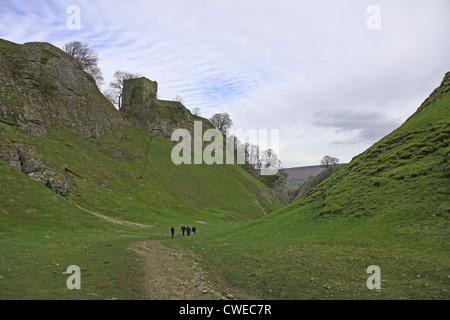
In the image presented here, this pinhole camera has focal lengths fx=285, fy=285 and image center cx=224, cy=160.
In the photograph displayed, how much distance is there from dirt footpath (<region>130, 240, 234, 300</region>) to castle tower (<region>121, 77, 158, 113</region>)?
105 meters

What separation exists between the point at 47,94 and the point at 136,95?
43.6 m

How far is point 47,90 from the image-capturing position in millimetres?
90000

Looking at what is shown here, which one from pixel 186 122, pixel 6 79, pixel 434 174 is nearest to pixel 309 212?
pixel 434 174

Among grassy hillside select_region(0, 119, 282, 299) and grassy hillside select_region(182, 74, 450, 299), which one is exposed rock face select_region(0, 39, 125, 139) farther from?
grassy hillside select_region(182, 74, 450, 299)

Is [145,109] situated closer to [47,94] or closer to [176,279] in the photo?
[47,94]

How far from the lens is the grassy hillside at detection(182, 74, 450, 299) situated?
58.4 feet

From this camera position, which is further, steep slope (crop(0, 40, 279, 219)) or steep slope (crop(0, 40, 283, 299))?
steep slope (crop(0, 40, 279, 219))

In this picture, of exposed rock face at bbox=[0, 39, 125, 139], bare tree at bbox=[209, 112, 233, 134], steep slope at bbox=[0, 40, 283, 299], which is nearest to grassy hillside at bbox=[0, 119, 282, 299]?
steep slope at bbox=[0, 40, 283, 299]

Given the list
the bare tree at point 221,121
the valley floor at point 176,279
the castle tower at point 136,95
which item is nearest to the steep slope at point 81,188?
the valley floor at point 176,279

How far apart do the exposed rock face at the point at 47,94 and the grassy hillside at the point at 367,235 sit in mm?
66456

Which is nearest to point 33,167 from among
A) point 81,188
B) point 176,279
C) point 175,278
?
point 81,188

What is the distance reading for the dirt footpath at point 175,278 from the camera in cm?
1784
